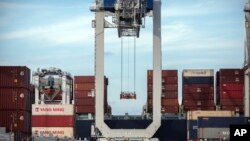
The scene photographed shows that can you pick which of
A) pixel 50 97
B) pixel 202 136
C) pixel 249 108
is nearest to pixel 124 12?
pixel 202 136

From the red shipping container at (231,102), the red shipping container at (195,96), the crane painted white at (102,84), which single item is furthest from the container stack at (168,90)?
the crane painted white at (102,84)

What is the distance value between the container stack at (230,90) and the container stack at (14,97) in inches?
1369

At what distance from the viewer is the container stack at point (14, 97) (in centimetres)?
5850

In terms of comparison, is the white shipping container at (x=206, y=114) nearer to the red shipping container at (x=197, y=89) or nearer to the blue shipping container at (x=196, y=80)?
the red shipping container at (x=197, y=89)

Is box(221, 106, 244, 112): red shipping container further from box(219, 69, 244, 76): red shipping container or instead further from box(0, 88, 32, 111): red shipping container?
box(0, 88, 32, 111): red shipping container

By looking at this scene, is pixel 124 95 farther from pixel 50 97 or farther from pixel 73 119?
pixel 50 97

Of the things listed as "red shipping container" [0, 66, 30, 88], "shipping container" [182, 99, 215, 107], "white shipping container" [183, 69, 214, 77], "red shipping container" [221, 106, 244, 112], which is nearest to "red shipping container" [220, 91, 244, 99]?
"red shipping container" [221, 106, 244, 112]

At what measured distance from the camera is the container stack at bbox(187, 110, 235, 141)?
260 ft

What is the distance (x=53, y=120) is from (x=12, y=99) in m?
26.1

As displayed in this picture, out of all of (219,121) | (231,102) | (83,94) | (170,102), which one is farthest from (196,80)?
(83,94)

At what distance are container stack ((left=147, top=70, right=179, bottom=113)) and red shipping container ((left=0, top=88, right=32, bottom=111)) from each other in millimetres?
27523

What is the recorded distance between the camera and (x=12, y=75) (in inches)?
2350

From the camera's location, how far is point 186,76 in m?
88.0

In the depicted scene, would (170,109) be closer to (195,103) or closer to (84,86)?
(195,103)
